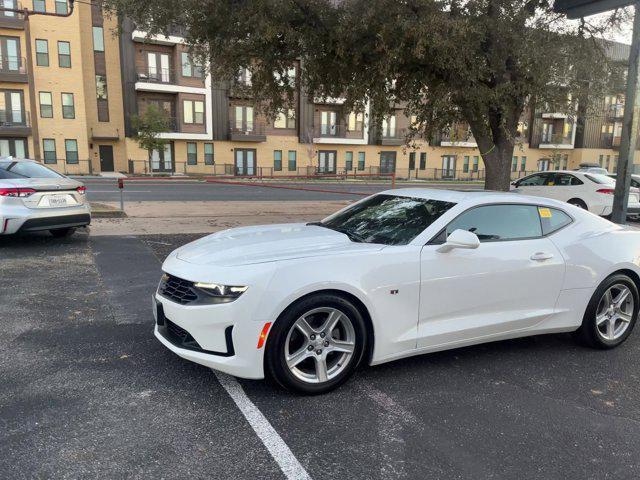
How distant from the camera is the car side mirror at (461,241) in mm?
3762

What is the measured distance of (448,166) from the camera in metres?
53.9

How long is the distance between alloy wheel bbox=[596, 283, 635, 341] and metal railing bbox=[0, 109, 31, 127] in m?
40.4

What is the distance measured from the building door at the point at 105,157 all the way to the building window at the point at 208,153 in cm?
750

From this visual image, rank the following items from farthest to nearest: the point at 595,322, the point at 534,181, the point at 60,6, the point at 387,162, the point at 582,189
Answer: the point at 387,162, the point at 60,6, the point at 534,181, the point at 582,189, the point at 595,322

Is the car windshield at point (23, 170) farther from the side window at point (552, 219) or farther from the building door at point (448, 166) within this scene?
the building door at point (448, 166)

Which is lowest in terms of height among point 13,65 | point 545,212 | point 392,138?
point 545,212

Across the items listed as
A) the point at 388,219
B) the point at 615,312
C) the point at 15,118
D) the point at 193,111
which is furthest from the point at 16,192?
the point at 193,111

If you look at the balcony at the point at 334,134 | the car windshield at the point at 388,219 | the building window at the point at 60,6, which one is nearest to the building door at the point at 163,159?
the building window at the point at 60,6

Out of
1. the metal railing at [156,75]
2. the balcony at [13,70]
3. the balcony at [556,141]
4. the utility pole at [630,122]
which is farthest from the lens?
the balcony at [556,141]

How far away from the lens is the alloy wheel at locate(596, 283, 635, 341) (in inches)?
185

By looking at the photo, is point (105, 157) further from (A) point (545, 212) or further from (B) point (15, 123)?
(A) point (545, 212)

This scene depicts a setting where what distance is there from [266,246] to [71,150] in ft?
128

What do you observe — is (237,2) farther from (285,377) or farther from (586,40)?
(285,377)

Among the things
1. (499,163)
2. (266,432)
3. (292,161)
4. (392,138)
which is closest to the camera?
(266,432)
